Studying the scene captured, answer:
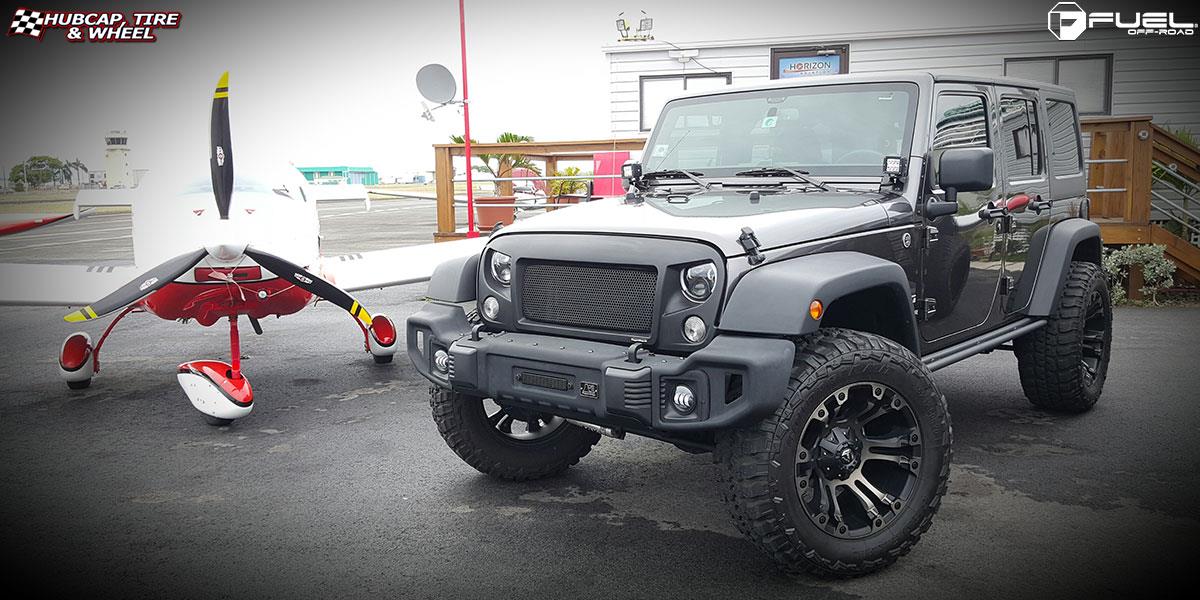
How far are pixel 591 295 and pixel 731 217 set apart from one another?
660 mm

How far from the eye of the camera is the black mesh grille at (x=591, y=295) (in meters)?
3.66

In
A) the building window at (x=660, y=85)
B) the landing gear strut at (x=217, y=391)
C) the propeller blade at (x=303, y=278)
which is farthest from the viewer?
the building window at (x=660, y=85)

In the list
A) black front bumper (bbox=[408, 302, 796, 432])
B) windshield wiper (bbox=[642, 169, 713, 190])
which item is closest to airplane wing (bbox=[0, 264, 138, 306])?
windshield wiper (bbox=[642, 169, 713, 190])

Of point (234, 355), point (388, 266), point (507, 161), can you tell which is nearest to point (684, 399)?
point (234, 355)

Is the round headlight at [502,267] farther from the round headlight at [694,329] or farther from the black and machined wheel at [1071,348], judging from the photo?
the black and machined wheel at [1071,348]

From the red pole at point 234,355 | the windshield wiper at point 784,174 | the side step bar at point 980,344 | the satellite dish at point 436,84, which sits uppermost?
the satellite dish at point 436,84

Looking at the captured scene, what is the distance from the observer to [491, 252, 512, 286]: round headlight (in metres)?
4.15

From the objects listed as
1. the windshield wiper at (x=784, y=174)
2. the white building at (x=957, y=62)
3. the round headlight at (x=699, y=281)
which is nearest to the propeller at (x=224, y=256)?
the windshield wiper at (x=784, y=174)

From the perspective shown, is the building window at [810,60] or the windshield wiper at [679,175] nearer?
the windshield wiper at [679,175]

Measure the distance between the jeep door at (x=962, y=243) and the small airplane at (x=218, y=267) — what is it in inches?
162

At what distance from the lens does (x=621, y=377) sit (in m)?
3.38

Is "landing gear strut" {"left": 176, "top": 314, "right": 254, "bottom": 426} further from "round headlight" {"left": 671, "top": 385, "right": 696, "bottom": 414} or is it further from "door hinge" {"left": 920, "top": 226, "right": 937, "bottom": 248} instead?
"door hinge" {"left": 920, "top": 226, "right": 937, "bottom": 248}

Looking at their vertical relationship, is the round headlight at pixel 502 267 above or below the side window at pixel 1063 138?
below

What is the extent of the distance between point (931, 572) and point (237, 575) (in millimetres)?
2745
